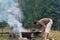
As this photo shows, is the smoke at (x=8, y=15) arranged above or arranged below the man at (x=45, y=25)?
above

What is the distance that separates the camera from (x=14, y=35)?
938 centimetres

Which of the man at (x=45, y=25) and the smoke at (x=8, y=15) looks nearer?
the man at (x=45, y=25)

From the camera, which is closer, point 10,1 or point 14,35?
point 14,35

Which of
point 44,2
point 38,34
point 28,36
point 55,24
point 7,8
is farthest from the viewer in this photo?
point 44,2

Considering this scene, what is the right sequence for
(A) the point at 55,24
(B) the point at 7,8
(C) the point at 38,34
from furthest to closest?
(A) the point at 55,24
(B) the point at 7,8
(C) the point at 38,34

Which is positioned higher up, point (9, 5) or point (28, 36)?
point (9, 5)

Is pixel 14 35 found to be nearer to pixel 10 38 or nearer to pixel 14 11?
pixel 10 38

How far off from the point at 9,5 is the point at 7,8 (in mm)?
413

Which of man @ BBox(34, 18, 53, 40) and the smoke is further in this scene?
the smoke

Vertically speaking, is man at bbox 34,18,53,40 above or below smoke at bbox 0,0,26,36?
below

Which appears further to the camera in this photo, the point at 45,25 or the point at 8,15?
the point at 8,15

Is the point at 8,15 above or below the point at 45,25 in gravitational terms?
above

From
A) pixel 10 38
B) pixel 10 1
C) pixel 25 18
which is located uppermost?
pixel 10 1

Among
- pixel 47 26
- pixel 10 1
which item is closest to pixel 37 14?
pixel 10 1
